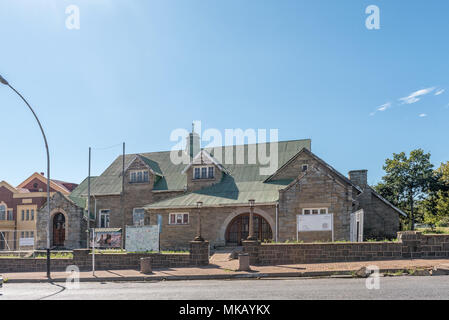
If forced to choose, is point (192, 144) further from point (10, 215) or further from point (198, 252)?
point (10, 215)

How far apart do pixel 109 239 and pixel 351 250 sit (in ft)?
68.0

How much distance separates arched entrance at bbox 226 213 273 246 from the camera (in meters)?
27.6

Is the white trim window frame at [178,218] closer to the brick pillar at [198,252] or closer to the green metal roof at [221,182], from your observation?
the green metal roof at [221,182]

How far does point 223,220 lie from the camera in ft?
91.7

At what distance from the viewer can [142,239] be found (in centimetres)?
2116

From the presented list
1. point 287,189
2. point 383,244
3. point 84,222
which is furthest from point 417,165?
point 84,222

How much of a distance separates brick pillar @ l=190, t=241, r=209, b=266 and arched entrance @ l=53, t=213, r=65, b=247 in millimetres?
19830

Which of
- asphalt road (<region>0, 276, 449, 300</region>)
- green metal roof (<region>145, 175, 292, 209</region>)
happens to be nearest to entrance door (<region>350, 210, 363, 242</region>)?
green metal roof (<region>145, 175, 292, 209</region>)

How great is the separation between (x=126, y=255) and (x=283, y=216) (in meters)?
9.48

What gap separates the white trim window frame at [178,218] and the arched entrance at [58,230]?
11.8 meters

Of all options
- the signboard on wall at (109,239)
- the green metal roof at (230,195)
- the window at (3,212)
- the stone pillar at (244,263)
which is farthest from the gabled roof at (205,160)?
the window at (3,212)

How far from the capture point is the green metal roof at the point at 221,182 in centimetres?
2861

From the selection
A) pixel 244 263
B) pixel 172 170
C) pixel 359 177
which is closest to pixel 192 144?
pixel 172 170
